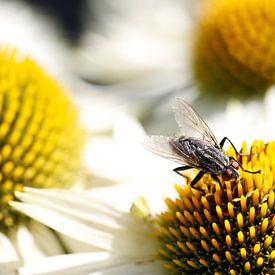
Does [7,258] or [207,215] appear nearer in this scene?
[207,215]

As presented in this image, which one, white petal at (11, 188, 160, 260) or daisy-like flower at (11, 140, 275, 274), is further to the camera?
white petal at (11, 188, 160, 260)

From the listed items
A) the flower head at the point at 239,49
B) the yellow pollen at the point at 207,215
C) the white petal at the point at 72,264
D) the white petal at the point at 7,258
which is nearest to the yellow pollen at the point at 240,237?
the yellow pollen at the point at 207,215

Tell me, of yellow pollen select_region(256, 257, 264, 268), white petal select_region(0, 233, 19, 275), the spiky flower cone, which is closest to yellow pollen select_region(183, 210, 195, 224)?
the spiky flower cone

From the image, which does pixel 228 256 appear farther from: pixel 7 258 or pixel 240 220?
pixel 7 258

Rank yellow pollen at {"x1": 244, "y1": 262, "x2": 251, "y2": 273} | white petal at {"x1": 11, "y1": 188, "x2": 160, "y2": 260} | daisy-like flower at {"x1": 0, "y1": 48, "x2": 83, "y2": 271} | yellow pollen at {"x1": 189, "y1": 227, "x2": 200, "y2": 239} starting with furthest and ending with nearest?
1. daisy-like flower at {"x1": 0, "y1": 48, "x2": 83, "y2": 271}
2. white petal at {"x1": 11, "y1": 188, "x2": 160, "y2": 260}
3. yellow pollen at {"x1": 189, "y1": 227, "x2": 200, "y2": 239}
4. yellow pollen at {"x1": 244, "y1": 262, "x2": 251, "y2": 273}

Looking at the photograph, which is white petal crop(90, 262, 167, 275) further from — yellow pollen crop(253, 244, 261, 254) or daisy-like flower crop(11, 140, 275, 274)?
yellow pollen crop(253, 244, 261, 254)

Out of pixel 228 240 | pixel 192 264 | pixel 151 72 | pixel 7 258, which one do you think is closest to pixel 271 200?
pixel 228 240

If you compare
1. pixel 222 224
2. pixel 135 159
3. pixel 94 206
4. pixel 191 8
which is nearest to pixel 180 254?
pixel 222 224
